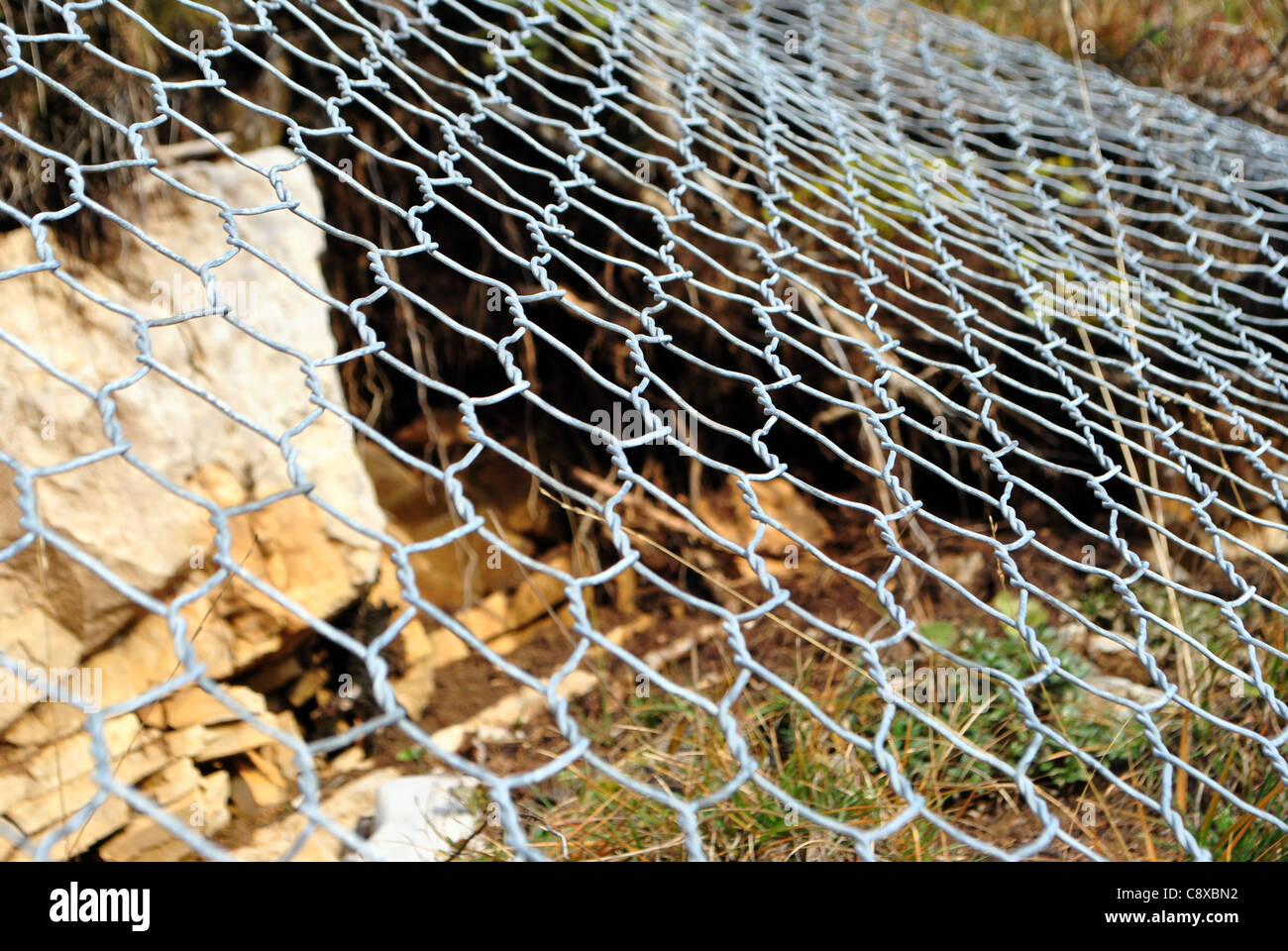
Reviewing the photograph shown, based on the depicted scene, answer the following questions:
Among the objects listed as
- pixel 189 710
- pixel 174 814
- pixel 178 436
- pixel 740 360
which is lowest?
pixel 174 814

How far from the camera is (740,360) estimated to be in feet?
8.32

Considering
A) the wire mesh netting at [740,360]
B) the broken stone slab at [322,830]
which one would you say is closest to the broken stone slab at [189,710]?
the wire mesh netting at [740,360]

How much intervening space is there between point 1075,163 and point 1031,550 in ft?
3.51

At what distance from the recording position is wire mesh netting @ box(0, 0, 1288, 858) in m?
1.56

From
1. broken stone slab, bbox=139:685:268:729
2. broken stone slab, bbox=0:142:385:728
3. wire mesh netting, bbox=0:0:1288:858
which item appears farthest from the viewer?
broken stone slab, bbox=139:685:268:729

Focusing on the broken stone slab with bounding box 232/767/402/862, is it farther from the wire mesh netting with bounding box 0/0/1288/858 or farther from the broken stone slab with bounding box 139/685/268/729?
the broken stone slab with bounding box 139/685/268/729

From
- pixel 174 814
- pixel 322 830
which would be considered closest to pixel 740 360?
pixel 322 830

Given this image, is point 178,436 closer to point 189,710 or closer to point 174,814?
point 189,710

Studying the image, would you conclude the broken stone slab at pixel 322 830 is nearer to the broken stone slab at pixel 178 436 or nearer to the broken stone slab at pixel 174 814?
the broken stone slab at pixel 174 814

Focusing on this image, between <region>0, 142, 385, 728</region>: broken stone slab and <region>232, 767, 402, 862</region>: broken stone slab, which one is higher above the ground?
<region>0, 142, 385, 728</region>: broken stone slab

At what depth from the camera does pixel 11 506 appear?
1685 mm

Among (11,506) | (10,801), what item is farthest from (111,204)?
(10,801)

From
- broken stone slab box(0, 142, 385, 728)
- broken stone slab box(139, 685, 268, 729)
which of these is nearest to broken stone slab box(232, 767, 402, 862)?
broken stone slab box(139, 685, 268, 729)
